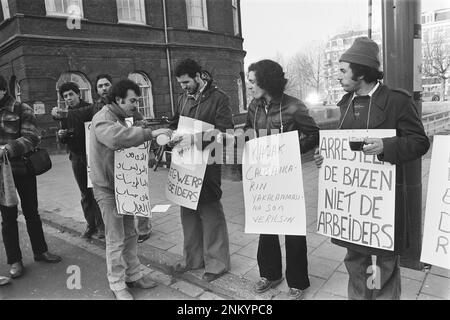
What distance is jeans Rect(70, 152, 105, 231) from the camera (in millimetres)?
4547

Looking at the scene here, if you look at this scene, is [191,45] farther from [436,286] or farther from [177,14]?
[436,286]

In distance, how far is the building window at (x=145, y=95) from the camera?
16.2m

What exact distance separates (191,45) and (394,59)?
1489cm

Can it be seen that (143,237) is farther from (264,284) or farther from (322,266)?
(322,266)

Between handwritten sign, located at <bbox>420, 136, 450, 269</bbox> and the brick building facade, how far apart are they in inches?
392

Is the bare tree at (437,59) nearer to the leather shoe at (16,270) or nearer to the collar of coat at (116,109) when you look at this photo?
the collar of coat at (116,109)

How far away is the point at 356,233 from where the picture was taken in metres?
2.54

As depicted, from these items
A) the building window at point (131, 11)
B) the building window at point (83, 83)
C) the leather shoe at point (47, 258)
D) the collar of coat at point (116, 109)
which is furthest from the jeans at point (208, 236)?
the building window at point (131, 11)

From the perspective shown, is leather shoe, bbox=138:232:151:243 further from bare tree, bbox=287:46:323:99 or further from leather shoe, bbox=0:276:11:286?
bare tree, bbox=287:46:323:99

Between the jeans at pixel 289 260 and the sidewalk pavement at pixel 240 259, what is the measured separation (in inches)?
5.5
